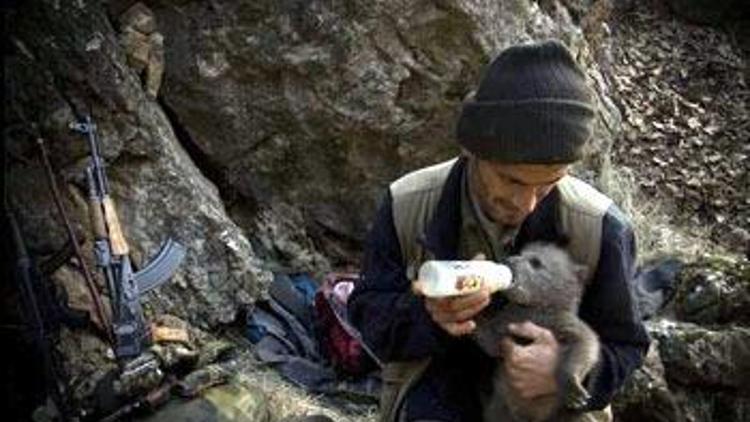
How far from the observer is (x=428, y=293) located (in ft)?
8.42

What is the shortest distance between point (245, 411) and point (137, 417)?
0.50 metres

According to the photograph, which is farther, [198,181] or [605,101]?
[605,101]

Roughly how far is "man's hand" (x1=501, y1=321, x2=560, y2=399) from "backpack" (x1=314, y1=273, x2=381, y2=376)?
256cm

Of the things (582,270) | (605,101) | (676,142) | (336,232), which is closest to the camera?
(582,270)

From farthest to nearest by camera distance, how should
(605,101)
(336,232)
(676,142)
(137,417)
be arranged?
(676,142)
(605,101)
(336,232)
(137,417)

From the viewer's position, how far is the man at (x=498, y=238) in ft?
8.93

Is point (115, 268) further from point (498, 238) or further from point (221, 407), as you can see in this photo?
point (498, 238)

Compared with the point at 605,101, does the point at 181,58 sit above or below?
above

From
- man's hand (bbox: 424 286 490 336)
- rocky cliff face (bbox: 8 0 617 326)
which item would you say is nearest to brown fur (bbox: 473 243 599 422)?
man's hand (bbox: 424 286 490 336)

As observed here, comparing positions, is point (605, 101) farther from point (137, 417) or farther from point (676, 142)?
point (137, 417)

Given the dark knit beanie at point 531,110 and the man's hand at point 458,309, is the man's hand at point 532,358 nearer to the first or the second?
the man's hand at point 458,309

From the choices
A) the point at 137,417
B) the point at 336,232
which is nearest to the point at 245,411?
the point at 137,417

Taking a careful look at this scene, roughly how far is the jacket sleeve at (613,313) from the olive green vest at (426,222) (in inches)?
1.5

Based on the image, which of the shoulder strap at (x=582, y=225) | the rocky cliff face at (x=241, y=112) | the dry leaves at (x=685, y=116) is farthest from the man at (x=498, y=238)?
the dry leaves at (x=685, y=116)
